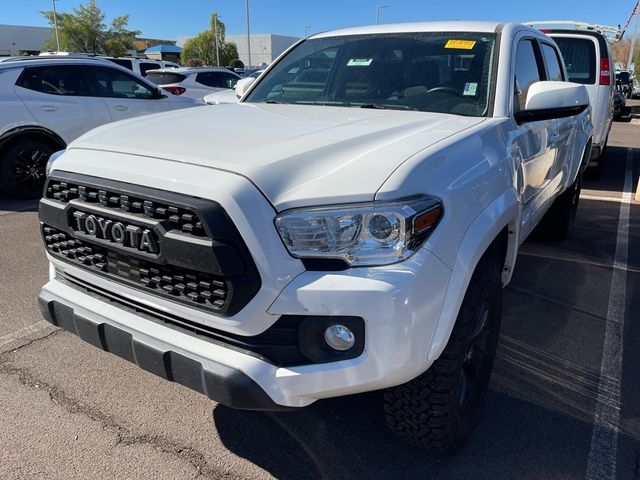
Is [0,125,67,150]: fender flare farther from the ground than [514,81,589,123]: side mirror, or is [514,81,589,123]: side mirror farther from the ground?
[514,81,589,123]: side mirror

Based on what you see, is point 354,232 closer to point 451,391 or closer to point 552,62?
point 451,391

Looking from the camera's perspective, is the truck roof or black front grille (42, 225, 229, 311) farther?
the truck roof

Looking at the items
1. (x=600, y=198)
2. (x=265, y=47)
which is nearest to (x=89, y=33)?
(x=265, y=47)

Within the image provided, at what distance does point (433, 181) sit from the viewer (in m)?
2.00

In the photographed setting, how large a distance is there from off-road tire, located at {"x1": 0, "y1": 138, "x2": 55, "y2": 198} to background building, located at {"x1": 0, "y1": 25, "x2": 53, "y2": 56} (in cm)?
5831

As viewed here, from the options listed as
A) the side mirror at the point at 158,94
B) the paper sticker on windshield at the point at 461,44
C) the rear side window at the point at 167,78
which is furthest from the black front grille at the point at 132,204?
the rear side window at the point at 167,78

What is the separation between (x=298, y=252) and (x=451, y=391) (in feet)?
2.79

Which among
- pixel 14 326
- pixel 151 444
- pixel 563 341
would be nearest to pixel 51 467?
pixel 151 444

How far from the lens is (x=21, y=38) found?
193 feet

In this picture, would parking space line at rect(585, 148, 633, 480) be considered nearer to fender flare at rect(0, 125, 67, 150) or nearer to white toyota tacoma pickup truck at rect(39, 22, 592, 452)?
white toyota tacoma pickup truck at rect(39, 22, 592, 452)

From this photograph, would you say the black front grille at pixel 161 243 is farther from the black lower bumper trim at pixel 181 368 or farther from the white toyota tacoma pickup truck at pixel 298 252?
the black lower bumper trim at pixel 181 368

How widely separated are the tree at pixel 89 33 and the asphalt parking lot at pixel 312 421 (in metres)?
51.8

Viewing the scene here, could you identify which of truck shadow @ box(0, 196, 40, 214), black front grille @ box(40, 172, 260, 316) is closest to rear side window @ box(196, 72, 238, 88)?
truck shadow @ box(0, 196, 40, 214)

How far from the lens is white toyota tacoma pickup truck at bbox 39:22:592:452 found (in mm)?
1836
